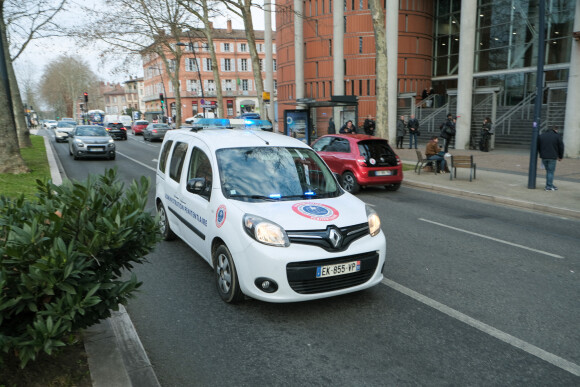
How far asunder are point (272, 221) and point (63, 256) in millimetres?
2014

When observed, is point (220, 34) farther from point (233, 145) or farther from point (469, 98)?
point (233, 145)

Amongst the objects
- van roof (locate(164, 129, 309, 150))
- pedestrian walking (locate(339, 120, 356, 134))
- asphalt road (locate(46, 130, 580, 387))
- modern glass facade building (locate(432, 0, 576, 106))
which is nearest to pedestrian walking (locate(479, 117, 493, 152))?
pedestrian walking (locate(339, 120, 356, 134))

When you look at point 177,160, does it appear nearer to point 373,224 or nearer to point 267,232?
point 267,232

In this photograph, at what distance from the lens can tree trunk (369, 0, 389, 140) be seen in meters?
16.6

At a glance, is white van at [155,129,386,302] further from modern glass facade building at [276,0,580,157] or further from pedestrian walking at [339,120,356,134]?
modern glass facade building at [276,0,580,157]

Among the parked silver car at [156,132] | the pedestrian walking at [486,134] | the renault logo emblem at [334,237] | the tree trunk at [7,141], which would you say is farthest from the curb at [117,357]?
the parked silver car at [156,132]

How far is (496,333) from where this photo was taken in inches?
159

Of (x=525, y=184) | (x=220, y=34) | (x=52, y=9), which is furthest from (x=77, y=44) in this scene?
(x=220, y=34)

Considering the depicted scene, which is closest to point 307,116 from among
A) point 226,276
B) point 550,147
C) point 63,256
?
point 550,147

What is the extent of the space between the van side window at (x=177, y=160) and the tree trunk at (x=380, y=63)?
40.6 feet

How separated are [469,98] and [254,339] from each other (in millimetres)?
22820

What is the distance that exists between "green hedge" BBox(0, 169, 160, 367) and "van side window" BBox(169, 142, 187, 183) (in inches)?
99.3

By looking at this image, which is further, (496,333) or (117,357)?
(496,333)

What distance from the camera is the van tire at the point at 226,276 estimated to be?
A: 4461 mm
